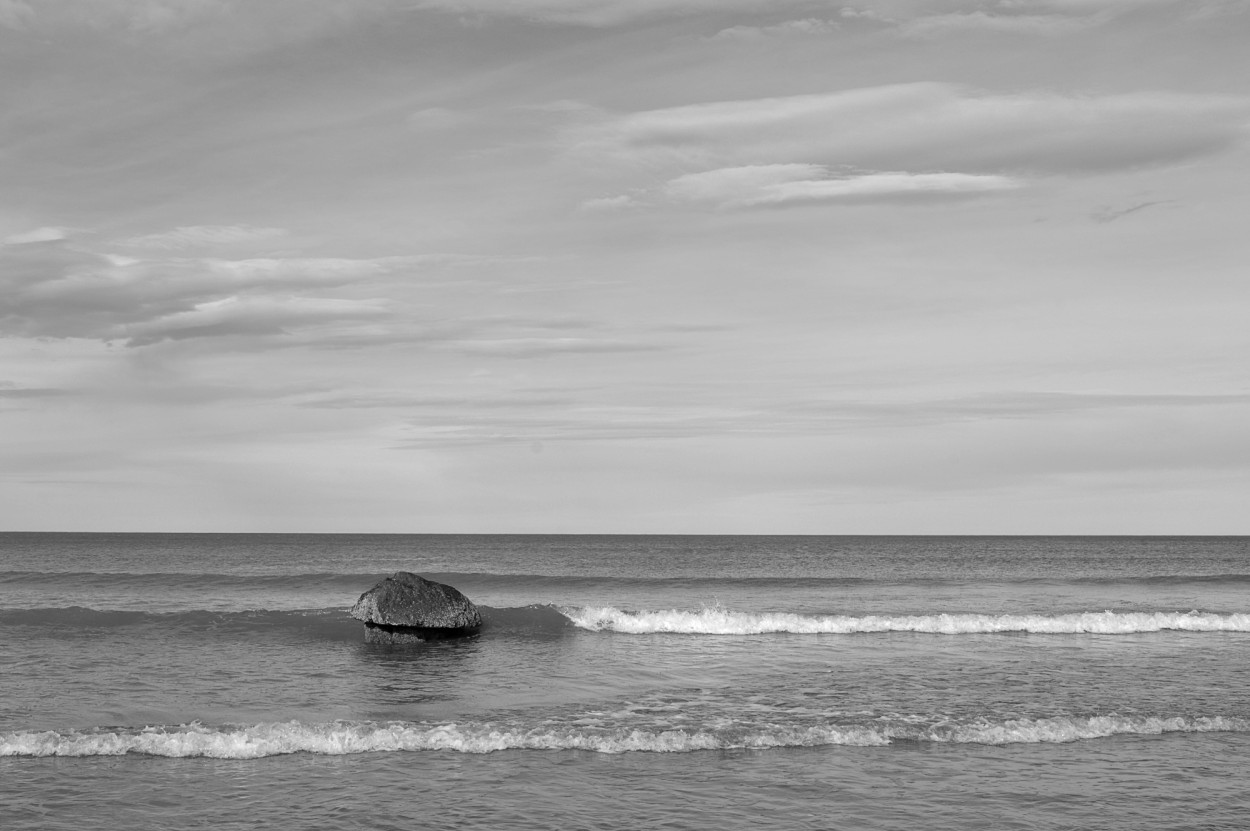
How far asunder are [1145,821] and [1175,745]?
4687 millimetres

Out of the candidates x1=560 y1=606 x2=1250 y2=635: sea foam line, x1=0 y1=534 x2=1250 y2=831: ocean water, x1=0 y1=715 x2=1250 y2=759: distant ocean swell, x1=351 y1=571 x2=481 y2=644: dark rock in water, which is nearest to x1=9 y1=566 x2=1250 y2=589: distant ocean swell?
x1=560 y1=606 x2=1250 y2=635: sea foam line

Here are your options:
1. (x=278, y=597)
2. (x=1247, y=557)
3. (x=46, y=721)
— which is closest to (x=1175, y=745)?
(x=46, y=721)

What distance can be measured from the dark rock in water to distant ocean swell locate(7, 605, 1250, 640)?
1.34 m

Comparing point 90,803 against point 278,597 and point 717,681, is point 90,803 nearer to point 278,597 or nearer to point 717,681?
point 717,681

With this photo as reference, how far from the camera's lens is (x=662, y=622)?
3262 cm

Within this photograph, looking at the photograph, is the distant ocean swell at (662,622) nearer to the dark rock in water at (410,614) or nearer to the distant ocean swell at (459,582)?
the dark rock in water at (410,614)

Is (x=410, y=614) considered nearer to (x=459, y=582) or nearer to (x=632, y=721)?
(x=632, y=721)

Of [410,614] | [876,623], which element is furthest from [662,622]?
[410,614]

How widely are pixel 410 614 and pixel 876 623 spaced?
15320 mm

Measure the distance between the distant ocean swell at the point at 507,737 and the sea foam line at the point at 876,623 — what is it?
14567mm

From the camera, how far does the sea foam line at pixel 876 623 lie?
1260 inches

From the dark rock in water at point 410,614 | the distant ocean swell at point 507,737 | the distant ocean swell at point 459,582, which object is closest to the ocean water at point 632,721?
the distant ocean swell at point 507,737

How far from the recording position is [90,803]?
12.5 m

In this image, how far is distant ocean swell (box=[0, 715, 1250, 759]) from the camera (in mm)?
14977
